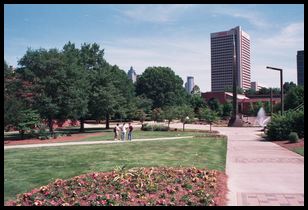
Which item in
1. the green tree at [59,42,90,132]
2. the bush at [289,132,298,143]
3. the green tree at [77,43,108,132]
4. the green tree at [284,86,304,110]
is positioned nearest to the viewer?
the bush at [289,132,298,143]

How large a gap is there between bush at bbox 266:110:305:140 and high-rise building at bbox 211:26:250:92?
85.0m

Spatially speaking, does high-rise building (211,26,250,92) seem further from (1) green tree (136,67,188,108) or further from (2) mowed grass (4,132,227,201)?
(2) mowed grass (4,132,227,201)

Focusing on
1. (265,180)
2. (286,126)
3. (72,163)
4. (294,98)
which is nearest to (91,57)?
(286,126)

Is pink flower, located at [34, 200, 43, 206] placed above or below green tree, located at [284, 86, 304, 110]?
below

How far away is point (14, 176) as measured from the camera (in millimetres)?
12281

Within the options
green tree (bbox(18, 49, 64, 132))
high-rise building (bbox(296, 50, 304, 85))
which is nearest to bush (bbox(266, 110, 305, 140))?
green tree (bbox(18, 49, 64, 132))

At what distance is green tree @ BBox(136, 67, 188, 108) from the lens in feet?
341

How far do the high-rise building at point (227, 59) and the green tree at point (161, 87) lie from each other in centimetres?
2254

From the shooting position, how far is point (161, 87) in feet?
346

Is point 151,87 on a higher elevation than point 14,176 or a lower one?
higher

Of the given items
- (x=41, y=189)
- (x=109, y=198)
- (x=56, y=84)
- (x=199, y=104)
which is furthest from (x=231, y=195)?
(x=199, y=104)
